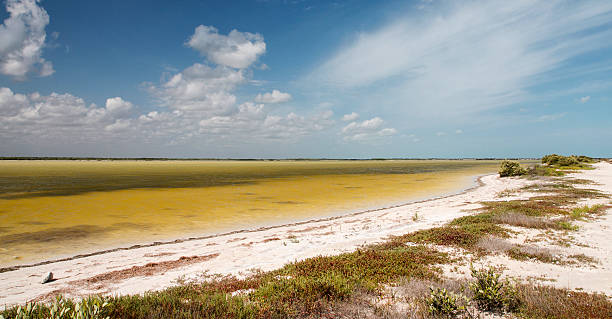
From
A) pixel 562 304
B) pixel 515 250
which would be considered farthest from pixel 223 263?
pixel 515 250

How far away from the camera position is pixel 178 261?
35.0 feet

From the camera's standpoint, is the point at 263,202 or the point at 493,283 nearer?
the point at 493,283

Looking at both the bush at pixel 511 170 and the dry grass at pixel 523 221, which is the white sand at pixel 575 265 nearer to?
the dry grass at pixel 523 221

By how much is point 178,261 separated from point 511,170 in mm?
57970

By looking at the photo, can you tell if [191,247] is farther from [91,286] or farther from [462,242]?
[462,242]

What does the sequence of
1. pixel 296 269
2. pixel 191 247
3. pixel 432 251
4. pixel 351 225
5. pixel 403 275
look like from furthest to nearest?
pixel 351 225
pixel 191 247
pixel 432 251
pixel 296 269
pixel 403 275

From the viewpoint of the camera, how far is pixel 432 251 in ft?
31.6

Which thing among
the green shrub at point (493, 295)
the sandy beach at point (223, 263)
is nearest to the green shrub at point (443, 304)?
the green shrub at point (493, 295)

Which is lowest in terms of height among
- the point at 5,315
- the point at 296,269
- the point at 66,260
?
the point at 66,260

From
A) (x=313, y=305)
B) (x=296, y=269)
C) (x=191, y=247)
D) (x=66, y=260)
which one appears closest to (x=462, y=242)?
(x=296, y=269)

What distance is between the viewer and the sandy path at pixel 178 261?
8375mm

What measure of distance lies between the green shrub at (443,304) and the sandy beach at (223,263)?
357cm

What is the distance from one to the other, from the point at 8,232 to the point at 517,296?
22926 mm

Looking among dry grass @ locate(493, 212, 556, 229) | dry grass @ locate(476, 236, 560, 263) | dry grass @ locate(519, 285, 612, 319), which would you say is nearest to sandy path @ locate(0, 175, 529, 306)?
dry grass @ locate(493, 212, 556, 229)
